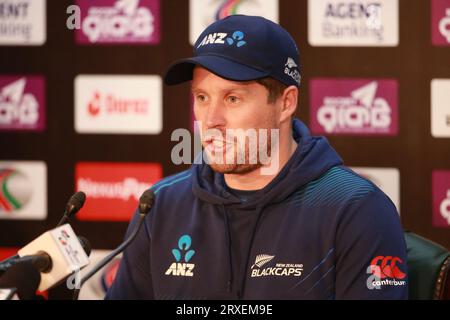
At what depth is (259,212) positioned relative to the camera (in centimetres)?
194

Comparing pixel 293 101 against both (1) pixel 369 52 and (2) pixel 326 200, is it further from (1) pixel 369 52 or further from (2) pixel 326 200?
(1) pixel 369 52

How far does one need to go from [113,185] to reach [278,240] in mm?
1633

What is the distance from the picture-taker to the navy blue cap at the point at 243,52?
1.85 meters

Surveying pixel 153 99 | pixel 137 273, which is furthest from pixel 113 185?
pixel 137 273

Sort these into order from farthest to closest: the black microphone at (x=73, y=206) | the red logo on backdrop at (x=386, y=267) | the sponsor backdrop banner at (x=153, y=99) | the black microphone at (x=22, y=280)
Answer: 1. the sponsor backdrop banner at (x=153, y=99)
2. the red logo on backdrop at (x=386, y=267)
3. the black microphone at (x=73, y=206)
4. the black microphone at (x=22, y=280)

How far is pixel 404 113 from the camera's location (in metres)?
3.14

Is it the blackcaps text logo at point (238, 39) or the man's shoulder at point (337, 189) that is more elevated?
the blackcaps text logo at point (238, 39)

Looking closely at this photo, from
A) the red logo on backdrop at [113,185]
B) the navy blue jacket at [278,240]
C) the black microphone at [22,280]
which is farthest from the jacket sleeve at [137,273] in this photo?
the red logo on backdrop at [113,185]

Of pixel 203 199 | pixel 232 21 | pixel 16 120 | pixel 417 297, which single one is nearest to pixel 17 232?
pixel 16 120

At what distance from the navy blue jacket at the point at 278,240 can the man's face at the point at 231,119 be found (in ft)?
0.33

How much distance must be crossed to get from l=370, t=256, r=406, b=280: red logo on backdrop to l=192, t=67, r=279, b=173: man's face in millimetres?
403

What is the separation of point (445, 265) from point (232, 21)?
806mm

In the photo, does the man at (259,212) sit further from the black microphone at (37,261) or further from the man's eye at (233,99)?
the black microphone at (37,261)

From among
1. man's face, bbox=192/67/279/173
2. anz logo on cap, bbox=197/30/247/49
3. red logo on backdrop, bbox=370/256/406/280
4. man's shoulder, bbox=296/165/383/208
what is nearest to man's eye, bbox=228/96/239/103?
man's face, bbox=192/67/279/173
